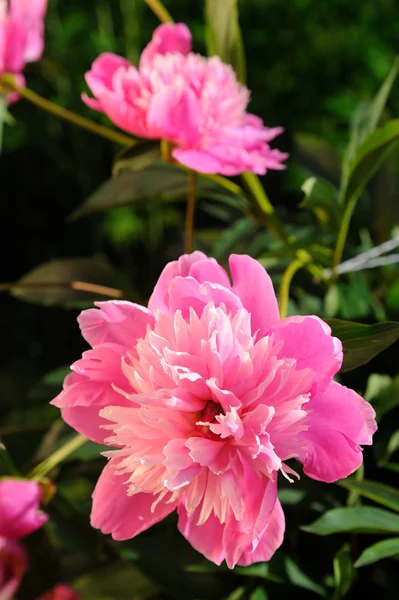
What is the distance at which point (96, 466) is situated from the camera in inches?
16.7

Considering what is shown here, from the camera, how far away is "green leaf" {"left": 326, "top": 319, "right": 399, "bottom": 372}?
0.24 m

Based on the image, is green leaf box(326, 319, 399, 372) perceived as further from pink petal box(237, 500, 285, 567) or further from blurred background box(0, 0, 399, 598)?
blurred background box(0, 0, 399, 598)

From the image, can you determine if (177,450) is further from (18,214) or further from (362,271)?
(18,214)

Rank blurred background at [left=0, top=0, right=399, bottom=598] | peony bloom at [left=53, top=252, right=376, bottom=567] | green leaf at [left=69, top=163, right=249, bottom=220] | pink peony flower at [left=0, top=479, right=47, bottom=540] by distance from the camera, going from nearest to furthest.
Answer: peony bloom at [left=53, top=252, right=376, bottom=567], pink peony flower at [left=0, top=479, right=47, bottom=540], green leaf at [left=69, top=163, right=249, bottom=220], blurred background at [left=0, top=0, right=399, bottom=598]

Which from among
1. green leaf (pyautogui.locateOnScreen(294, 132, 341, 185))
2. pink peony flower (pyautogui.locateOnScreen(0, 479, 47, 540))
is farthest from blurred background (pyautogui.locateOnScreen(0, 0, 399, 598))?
pink peony flower (pyautogui.locateOnScreen(0, 479, 47, 540))

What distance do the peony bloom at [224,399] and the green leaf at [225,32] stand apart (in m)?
0.19

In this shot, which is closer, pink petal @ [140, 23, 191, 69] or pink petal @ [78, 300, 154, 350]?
pink petal @ [78, 300, 154, 350]

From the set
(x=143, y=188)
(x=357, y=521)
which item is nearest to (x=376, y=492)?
(x=357, y=521)

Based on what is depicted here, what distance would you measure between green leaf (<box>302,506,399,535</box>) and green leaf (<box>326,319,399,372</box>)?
8 cm

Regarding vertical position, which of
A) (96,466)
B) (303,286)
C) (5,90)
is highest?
(5,90)

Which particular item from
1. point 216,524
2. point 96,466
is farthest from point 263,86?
point 216,524

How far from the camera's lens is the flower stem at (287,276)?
1.00 ft

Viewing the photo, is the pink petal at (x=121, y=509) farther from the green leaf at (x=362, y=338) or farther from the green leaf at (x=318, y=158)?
the green leaf at (x=318, y=158)

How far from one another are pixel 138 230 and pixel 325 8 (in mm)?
322
